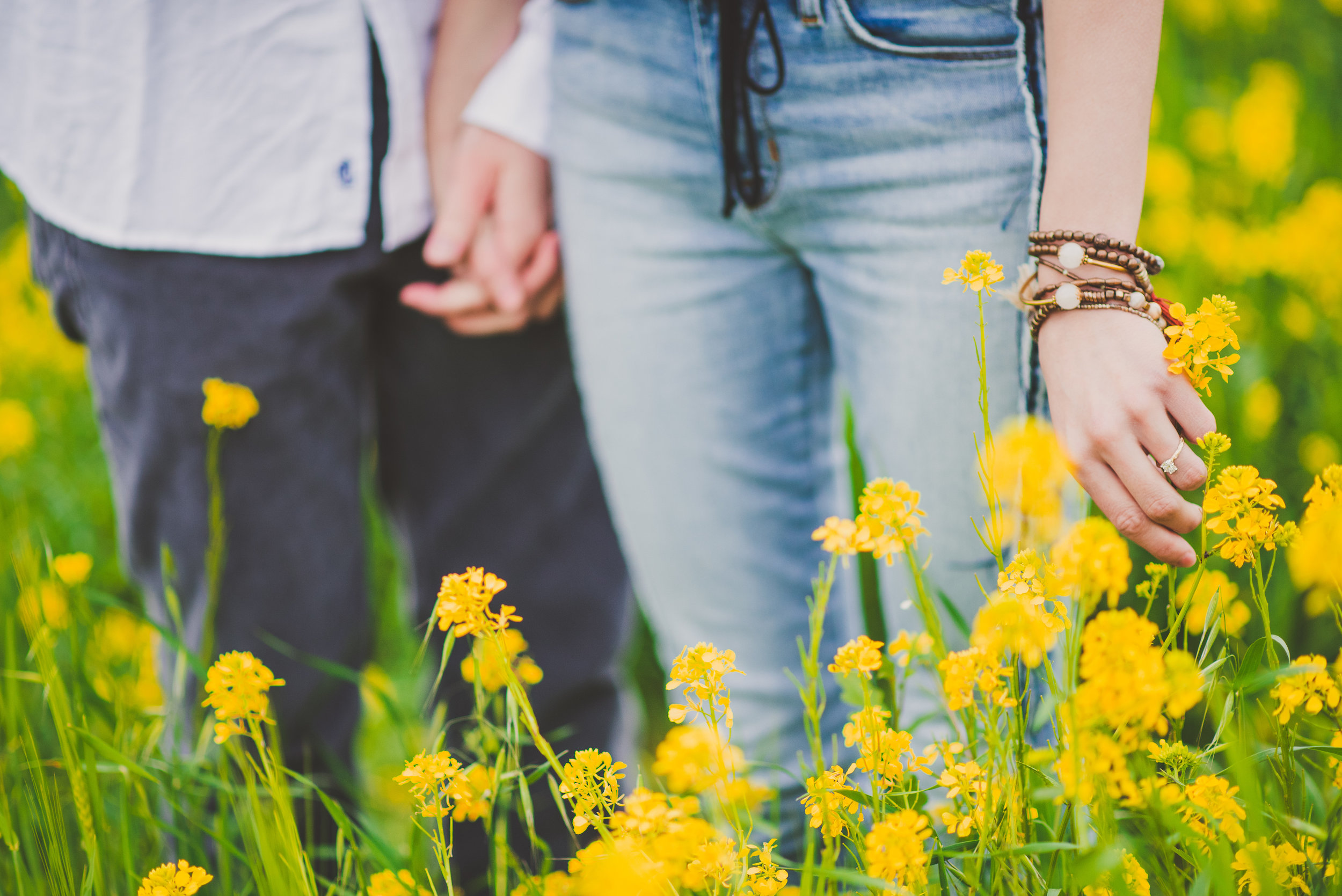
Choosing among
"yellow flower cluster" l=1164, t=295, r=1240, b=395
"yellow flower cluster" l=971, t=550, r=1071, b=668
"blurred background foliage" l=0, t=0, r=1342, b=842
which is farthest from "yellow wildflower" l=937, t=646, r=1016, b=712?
"blurred background foliage" l=0, t=0, r=1342, b=842

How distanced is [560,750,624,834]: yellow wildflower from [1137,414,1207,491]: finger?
448 mm

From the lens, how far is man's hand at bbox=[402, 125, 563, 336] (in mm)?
1129

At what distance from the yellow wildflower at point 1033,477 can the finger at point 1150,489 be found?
0.04m

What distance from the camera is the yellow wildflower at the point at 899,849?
58 centimetres

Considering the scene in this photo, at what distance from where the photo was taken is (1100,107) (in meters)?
0.65

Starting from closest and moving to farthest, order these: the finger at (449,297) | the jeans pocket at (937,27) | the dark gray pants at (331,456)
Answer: the jeans pocket at (937,27), the dark gray pants at (331,456), the finger at (449,297)

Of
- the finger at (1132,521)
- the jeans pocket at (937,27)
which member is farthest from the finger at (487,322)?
the finger at (1132,521)

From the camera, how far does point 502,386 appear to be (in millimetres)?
1327

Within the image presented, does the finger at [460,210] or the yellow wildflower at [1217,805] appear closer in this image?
the yellow wildflower at [1217,805]

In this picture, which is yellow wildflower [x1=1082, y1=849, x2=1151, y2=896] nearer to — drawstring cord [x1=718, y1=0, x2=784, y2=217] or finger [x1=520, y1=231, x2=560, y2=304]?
drawstring cord [x1=718, y1=0, x2=784, y2=217]

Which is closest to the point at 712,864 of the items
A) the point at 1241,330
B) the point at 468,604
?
the point at 468,604

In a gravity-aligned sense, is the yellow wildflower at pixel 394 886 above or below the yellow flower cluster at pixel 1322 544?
below

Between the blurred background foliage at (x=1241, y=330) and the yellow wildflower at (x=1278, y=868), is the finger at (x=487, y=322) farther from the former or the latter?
the yellow wildflower at (x=1278, y=868)

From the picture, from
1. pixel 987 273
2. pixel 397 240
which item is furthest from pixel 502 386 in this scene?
pixel 987 273
